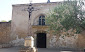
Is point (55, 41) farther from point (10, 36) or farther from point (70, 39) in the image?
point (10, 36)

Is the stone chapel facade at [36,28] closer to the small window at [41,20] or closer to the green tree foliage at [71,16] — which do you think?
the small window at [41,20]

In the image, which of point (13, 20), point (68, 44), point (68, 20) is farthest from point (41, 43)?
point (68, 20)

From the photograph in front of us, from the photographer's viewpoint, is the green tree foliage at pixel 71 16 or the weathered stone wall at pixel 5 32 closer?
the green tree foliage at pixel 71 16

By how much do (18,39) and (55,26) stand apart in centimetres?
728

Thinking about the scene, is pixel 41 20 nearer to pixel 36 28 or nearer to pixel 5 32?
pixel 36 28

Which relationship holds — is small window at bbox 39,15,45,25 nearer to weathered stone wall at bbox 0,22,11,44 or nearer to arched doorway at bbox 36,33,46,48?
arched doorway at bbox 36,33,46,48

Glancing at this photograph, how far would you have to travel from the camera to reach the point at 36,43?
50.5 feet

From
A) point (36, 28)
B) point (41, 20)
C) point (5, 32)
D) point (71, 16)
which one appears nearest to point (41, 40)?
point (36, 28)

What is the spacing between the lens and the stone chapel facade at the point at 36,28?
14836mm

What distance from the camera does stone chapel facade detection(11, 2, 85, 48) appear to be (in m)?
14.8

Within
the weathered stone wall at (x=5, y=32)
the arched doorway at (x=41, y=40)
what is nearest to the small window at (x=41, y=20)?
the arched doorway at (x=41, y=40)

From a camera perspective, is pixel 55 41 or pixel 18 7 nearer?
pixel 55 41

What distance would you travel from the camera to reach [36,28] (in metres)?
15.3

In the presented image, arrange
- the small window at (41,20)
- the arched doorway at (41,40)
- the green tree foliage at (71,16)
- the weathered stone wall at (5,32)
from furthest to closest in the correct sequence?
the weathered stone wall at (5,32) → the arched doorway at (41,40) → the small window at (41,20) → the green tree foliage at (71,16)
